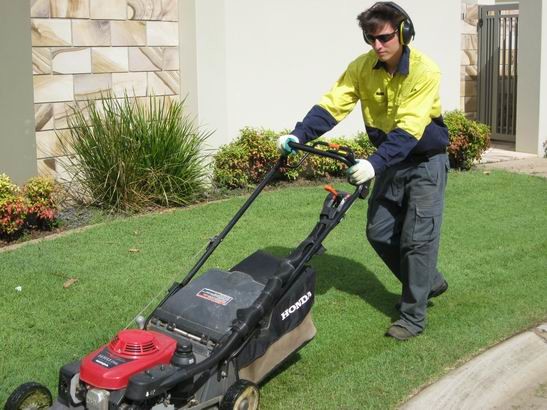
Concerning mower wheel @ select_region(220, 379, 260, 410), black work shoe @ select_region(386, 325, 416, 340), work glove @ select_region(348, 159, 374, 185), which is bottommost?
black work shoe @ select_region(386, 325, 416, 340)

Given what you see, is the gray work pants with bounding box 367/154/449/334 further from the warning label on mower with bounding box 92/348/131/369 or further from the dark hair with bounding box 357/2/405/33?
the warning label on mower with bounding box 92/348/131/369

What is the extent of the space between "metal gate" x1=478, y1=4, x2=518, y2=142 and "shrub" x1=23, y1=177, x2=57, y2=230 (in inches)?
314

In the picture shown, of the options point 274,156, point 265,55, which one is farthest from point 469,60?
point 274,156

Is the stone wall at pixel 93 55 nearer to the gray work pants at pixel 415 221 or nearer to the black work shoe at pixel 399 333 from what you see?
the gray work pants at pixel 415 221

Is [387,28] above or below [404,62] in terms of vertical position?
above

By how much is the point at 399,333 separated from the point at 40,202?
3.72m

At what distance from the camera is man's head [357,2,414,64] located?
483 centimetres

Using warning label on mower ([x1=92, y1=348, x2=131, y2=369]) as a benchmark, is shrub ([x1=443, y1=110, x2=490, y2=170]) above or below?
above

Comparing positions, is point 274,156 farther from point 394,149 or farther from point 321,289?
point 394,149

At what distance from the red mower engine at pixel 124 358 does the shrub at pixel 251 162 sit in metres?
5.11

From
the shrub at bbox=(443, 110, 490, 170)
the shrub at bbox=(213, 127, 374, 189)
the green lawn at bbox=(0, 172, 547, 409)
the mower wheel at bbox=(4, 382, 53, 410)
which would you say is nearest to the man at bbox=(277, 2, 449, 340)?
the green lawn at bbox=(0, 172, 547, 409)

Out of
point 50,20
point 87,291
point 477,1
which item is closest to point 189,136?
point 50,20

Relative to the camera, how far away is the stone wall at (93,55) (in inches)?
332

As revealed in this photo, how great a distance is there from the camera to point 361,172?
178 inches
